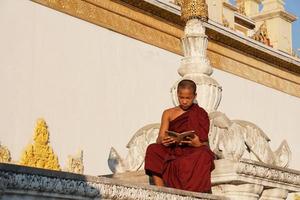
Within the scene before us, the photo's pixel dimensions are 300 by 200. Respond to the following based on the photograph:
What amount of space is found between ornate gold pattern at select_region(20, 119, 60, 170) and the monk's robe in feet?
14.1

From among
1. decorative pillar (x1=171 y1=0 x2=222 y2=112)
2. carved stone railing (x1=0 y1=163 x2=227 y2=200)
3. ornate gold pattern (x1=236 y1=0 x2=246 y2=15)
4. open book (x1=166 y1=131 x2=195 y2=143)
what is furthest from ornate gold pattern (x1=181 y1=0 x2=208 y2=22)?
ornate gold pattern (x1=236 y1=0 x2=246 y2=15)

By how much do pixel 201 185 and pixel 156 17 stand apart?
7922mm

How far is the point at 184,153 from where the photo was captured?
18.3 feet

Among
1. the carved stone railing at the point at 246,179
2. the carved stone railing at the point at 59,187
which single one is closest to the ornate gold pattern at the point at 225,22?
the carved stone railing at the point at 246,179

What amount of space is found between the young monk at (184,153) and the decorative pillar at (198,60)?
66 centimetres

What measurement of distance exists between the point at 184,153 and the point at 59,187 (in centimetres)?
186

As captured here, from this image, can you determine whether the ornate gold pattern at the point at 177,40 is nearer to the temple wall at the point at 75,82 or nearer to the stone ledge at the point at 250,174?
the temple wall at the point at 75,82

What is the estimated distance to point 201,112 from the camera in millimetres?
5758

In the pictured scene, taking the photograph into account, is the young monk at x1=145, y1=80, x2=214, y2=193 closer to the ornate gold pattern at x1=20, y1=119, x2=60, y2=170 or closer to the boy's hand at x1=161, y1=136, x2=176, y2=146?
the boy's hand at x1=161, y1=136, x2=176, y2=146

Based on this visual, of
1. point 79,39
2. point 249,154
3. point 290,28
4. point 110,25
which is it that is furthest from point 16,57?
point 290,28

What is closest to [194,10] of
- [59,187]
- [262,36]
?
[59,187]

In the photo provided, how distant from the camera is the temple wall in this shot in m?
9.95

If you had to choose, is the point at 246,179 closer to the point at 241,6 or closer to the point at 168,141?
the point at 168,141

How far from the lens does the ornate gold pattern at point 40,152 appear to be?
9.76 meters
